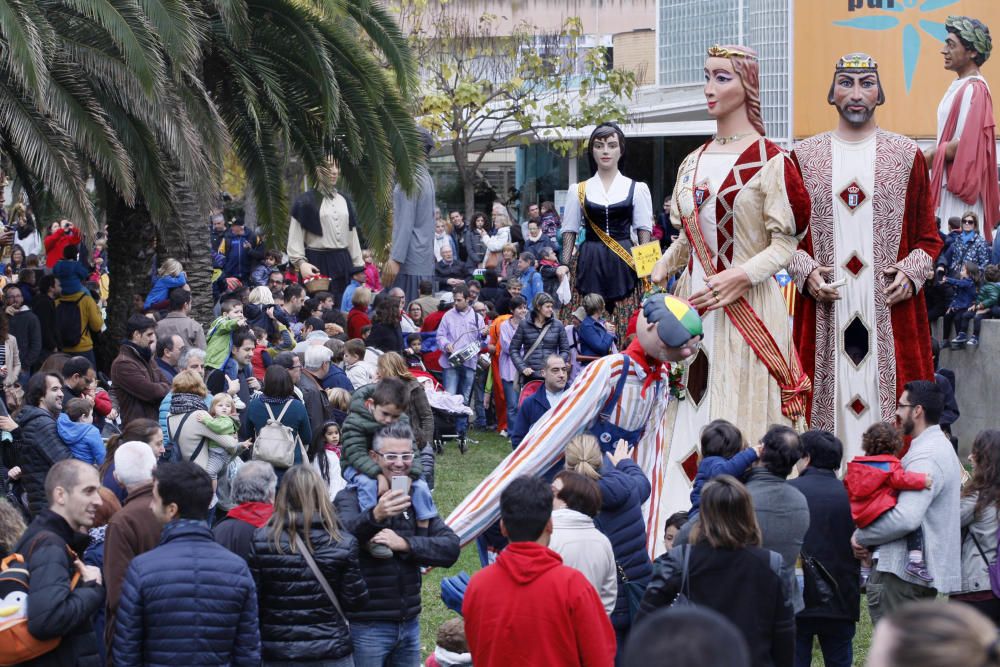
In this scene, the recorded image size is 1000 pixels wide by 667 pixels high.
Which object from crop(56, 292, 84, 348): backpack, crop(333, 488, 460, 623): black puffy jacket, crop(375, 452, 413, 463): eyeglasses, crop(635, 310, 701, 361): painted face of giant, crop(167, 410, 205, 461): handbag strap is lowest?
crop(56, 292, 84, 348): backpack

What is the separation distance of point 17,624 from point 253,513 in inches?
44.0

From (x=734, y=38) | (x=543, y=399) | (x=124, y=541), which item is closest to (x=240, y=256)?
(x=734, y=38)

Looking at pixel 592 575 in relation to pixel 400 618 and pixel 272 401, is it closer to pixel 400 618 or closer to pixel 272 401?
pixel 400 618

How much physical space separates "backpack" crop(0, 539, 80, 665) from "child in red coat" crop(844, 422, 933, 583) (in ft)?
12.0

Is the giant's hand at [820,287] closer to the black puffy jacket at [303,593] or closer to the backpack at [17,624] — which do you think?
the black puffy jacket at [303,593]

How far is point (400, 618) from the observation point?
615 centimetres

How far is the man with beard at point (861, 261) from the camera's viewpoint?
28.5ft

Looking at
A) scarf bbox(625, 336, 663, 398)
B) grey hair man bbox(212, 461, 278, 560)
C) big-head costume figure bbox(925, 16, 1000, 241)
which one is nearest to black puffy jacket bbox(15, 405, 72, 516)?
grey hair man bbox(212, 461, 278, 560)

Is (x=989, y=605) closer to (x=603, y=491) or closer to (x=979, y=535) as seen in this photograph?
(x=979, y=535)

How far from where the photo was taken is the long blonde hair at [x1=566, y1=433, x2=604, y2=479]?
20.5 ft

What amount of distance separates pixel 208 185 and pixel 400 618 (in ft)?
26.8

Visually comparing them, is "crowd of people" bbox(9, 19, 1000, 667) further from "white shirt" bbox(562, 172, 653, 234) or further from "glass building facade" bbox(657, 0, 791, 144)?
"glass building facade" bbox(657, 0, 791, 144)

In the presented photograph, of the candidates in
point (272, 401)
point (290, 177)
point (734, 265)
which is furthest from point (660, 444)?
point (290, 177)

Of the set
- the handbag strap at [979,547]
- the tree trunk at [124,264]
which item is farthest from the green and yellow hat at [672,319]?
the tree trunk at [124,264]
